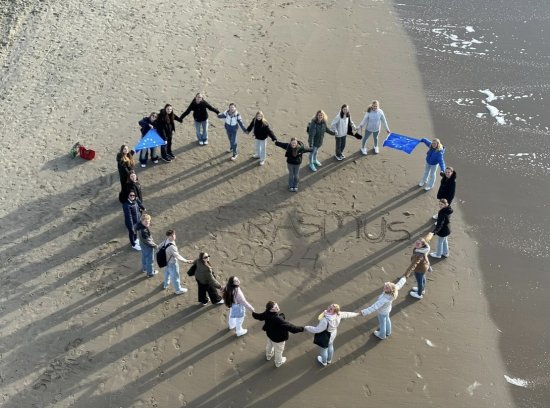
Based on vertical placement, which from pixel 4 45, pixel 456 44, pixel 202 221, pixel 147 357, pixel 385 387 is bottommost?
pixel 385 387

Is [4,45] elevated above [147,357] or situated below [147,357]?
above

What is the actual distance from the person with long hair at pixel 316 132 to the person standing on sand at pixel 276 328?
5642 mm

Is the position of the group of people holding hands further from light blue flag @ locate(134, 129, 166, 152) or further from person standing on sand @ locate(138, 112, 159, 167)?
light blue flag @ locate(134, 129, 166, 152)

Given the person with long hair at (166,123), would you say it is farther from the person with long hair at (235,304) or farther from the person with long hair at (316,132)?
the person with long hair at (235,304)

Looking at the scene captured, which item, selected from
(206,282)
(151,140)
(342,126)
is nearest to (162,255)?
(206,282)

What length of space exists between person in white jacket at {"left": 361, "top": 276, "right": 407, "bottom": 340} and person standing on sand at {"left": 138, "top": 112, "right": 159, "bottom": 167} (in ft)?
24.1

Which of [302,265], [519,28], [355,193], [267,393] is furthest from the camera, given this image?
[519,28]

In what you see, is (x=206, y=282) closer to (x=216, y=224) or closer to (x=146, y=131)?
(x=216, y=224)

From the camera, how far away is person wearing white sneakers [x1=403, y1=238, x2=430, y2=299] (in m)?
11.4

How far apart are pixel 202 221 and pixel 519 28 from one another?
1478cm

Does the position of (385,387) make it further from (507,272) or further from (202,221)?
(202,221)

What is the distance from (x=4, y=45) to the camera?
20.3m

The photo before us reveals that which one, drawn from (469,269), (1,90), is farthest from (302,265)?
(1,90)

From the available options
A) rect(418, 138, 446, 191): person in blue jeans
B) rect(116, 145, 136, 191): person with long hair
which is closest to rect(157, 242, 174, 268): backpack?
rect(116, 145, 136, 191): person with long hair
